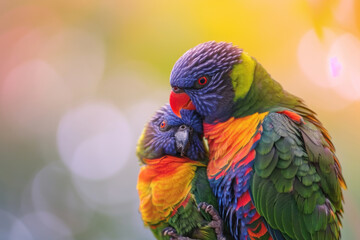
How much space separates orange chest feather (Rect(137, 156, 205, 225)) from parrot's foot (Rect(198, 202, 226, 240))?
14 centimetres

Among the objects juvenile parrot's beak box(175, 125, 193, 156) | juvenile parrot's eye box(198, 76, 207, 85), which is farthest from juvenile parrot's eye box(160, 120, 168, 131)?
juvenile parrot's eye box(198, 76, 207, 85)

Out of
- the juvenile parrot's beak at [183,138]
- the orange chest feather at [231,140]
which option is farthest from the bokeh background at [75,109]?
the orange chest feather at [231,140]

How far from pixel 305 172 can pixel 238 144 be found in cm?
40

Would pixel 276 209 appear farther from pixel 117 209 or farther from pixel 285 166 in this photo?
pixel 117 209

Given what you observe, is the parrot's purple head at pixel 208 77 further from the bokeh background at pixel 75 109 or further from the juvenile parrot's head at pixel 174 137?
the bokeh background at pixel 75 109

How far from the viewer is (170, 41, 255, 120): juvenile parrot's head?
221 centimetres

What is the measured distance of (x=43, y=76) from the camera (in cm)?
578

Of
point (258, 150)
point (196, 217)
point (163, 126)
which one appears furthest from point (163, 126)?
point (258, 150)

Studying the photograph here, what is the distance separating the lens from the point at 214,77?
7.27 ft

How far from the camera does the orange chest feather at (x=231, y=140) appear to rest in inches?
81.9

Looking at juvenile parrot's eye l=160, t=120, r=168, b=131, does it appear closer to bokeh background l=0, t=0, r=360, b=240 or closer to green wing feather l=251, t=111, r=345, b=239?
green wing feather l=251, t=111, r=345, b=239

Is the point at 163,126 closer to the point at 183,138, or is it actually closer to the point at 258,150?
the point at 183,138

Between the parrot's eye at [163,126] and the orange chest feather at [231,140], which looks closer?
the orange chest feather at [231,140]

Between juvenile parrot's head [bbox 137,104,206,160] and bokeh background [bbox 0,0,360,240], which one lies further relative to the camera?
Answer: bokeh background [bbox 0,0,360,240]
